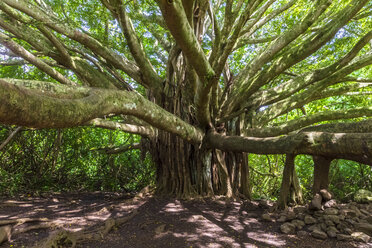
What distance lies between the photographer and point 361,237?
2652 mm

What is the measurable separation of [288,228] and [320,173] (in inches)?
41.6

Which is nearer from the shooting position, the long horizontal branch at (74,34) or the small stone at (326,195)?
the long horizontal branch at (74,34)

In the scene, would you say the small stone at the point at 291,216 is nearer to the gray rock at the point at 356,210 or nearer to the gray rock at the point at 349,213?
the gray rock at the point at 349,213

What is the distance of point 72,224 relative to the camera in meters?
3.22

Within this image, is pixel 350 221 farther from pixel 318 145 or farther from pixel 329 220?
pixel 318 145

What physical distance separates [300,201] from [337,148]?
243 cm

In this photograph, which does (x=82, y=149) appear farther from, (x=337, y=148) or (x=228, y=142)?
(x=337, y=148)

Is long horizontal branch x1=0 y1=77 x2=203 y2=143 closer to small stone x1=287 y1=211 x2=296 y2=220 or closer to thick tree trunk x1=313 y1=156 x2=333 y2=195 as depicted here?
small stone x1=287 y1=211 x2=296 y2=220

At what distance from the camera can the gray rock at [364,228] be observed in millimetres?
2820

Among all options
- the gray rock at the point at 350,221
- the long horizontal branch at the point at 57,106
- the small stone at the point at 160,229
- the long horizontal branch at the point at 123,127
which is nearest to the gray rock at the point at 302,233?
the gray rock at the point at 350,221

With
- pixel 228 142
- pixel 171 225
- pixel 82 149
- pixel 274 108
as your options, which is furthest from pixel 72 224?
pixel 274 108

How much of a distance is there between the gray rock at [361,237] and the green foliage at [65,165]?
5435 millimetres

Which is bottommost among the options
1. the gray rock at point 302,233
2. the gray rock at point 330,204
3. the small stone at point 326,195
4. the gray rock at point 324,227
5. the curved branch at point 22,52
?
the gray rock at point 302,233

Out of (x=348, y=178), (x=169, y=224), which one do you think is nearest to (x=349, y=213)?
(x=169, y=224)
